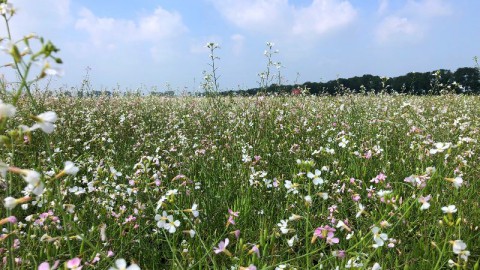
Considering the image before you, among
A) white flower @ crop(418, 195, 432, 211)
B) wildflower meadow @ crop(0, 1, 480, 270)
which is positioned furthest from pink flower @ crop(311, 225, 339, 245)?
white flower @ crop(418, 195, 432, 211)

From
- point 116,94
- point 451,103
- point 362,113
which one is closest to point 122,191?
point 362,113

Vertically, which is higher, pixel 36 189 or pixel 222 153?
pixel 36 189

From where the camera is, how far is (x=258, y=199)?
3.20 m

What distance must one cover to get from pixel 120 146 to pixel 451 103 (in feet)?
21.5

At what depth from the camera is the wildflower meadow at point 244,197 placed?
1.72 m

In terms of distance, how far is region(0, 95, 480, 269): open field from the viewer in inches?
75.2

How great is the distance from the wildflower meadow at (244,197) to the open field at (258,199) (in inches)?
0.6

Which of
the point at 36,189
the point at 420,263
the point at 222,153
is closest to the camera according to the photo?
the point at 36,189

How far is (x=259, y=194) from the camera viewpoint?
3.17 meters

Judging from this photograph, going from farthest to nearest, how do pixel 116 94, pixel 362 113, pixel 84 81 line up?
pixel 116 94
pixel 84 81
pixel 362 113

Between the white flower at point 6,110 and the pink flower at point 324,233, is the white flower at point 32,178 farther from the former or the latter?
the pink flower at point 324,233

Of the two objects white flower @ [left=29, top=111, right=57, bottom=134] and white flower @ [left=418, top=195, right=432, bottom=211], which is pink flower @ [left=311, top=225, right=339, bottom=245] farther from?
white flower @ [left=29, top=111, right=57, bottom=134]

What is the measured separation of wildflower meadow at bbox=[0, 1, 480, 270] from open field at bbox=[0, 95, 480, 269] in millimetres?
16

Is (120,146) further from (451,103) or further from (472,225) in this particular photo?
(451,103)
